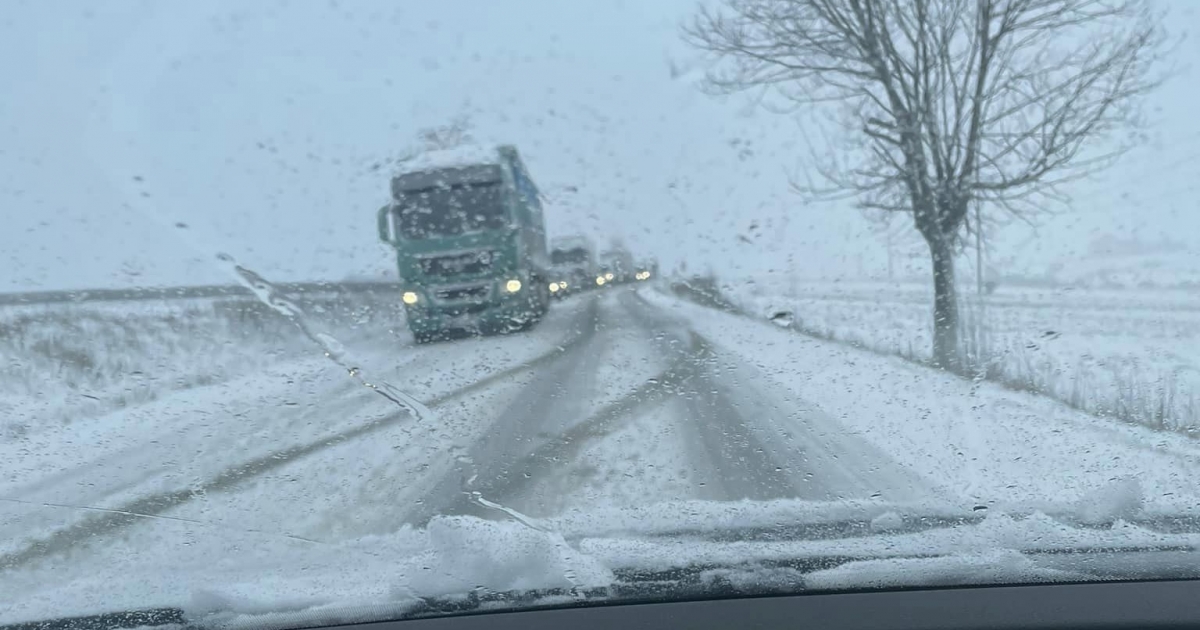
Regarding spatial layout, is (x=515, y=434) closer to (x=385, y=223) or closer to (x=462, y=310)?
(x=385, y=223)

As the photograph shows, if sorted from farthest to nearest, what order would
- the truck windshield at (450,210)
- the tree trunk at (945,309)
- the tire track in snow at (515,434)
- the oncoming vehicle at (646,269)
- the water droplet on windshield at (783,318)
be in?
the water droplet on windshield at (783,318) → the truck windshield at (450,210) → the tree trunk at (945,309) → the oncoming vehicle at (646,269) → the tire track in snow at (515,434)

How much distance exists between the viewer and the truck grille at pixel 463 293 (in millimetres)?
9562

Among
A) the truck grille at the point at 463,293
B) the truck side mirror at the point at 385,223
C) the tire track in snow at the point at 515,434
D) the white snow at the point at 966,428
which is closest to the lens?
the white snow at the point at 966,428

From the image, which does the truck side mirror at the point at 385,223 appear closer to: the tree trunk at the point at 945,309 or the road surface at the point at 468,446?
the road surface at the point at 468,446

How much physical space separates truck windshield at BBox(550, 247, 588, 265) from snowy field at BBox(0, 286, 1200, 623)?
21.7 inches

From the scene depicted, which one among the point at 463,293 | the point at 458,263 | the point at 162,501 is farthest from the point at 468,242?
the point at 162,501

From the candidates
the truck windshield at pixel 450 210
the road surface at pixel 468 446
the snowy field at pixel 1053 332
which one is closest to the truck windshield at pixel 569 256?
the road surface at pixel 468 446

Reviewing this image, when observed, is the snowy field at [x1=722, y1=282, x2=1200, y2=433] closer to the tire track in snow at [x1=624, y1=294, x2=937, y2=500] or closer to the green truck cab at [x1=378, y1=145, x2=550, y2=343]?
the tire track in snow at [x1=624, y1=294, x2=937, y2=500]

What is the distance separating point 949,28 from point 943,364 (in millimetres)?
2551

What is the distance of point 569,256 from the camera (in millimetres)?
8500

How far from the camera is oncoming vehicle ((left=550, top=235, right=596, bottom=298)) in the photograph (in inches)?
314

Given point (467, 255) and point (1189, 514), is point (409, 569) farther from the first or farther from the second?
point (467, 255)

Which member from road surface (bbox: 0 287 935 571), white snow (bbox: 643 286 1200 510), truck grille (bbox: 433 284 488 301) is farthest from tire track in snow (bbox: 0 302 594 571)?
white snow (bbox: 643 286 1200 510)

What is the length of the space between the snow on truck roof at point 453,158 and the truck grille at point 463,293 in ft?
5.64
